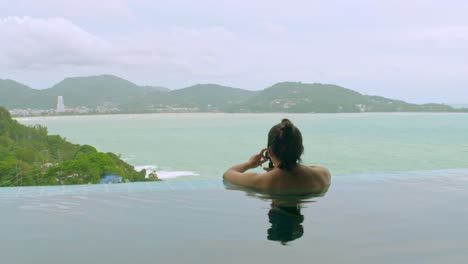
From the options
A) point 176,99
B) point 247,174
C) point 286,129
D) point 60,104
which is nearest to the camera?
point 286,129

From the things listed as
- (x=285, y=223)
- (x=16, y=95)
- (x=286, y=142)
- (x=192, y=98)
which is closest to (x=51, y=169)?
(x=286, y=142)

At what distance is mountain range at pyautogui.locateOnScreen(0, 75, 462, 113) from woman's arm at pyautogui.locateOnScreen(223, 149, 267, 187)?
321ft

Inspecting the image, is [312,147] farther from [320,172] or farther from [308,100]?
[320,172]

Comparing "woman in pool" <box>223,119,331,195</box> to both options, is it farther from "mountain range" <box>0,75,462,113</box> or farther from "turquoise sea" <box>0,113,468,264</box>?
"mountain range" <box>0,75,462,113</box>

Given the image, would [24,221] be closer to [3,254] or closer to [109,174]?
[3,254]

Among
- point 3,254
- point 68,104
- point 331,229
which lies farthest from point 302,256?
point 68,104

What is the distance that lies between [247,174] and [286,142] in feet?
2.55

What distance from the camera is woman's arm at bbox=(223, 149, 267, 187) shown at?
4145mm

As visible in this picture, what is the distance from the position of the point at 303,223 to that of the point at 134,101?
13044cm

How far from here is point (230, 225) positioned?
321 cm

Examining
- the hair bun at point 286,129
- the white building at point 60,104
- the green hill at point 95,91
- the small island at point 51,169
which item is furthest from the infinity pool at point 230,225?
the green hill at point 95,91

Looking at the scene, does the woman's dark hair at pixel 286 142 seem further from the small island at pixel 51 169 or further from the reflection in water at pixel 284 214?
the small island at pixel 51 169

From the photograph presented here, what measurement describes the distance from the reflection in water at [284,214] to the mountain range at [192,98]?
98.2 m

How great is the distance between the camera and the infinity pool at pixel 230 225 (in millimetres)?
2553
